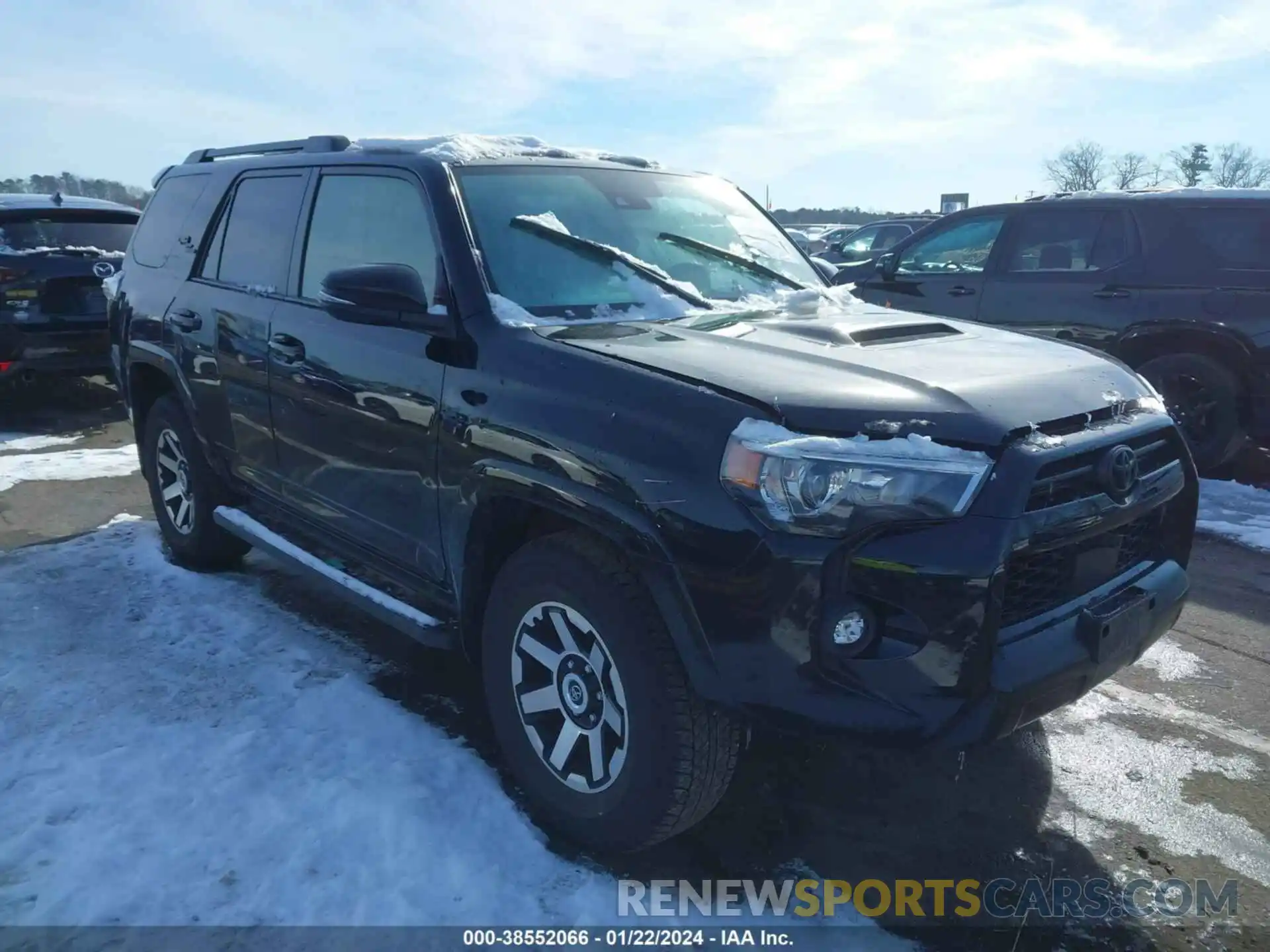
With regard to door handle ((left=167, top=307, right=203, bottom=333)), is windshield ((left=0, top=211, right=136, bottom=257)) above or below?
above

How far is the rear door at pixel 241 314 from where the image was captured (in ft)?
12.7

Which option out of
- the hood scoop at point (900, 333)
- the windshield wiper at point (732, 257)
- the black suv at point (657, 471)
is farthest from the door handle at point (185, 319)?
the hood scoop at point (900, 333)

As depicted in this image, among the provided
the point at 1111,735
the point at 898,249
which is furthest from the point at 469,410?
the point at 898,249

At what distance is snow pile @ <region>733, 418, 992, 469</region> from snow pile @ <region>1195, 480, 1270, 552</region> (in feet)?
13.6

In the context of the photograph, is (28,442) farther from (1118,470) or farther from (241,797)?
(1118,470)

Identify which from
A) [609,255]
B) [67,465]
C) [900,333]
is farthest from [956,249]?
[67,465]

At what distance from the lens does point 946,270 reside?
7.70 m

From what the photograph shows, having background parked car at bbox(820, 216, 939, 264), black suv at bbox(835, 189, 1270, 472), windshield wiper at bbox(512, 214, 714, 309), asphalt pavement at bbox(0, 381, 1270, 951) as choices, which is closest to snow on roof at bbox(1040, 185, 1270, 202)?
black suv at bbox(835, 189, 1270, 472)

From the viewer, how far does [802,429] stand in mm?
2227

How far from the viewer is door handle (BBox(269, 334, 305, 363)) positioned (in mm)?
3604

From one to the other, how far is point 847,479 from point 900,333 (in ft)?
3.61

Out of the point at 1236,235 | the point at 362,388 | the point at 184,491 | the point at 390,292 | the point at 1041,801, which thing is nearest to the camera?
the point at 390,292

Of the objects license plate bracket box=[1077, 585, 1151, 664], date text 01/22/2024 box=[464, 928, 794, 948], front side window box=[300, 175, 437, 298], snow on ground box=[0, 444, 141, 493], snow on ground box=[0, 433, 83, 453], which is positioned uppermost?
front side window box=[300, 175, 437, 298]

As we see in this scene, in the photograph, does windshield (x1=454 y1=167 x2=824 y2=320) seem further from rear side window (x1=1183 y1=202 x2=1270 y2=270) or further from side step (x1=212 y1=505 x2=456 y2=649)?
rear side window (x1=1183 y1=202 x2=1270 y2=270)
